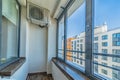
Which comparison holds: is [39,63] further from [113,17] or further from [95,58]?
[113,17]

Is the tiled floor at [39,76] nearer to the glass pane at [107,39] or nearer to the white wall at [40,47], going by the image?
the white wall at [40,47]

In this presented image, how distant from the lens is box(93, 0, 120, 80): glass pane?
1.39m

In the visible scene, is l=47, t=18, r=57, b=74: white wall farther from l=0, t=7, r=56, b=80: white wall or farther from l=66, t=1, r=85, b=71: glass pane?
l=66, t=1, r=85, b=71: glass pane

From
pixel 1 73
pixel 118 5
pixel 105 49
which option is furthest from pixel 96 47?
pixel 1 73

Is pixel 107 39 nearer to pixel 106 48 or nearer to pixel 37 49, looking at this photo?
pixel 106 48

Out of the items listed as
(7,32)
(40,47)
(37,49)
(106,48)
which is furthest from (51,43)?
(106,48)

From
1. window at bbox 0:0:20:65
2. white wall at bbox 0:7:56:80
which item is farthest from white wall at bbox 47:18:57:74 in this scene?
window at bbox 0:0:20:65

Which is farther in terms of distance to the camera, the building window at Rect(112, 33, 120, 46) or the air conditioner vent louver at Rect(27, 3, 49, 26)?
the air conditioner vent louver at Rect(27, 3, 49, 26)

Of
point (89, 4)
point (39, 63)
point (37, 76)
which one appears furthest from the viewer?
point (39, 63)

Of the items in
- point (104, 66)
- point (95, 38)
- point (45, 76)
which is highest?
point (95, 38)

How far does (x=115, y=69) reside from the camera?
1.38m

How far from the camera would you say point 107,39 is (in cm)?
155

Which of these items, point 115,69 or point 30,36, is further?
point 30,36

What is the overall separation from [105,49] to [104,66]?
0.66 feet
